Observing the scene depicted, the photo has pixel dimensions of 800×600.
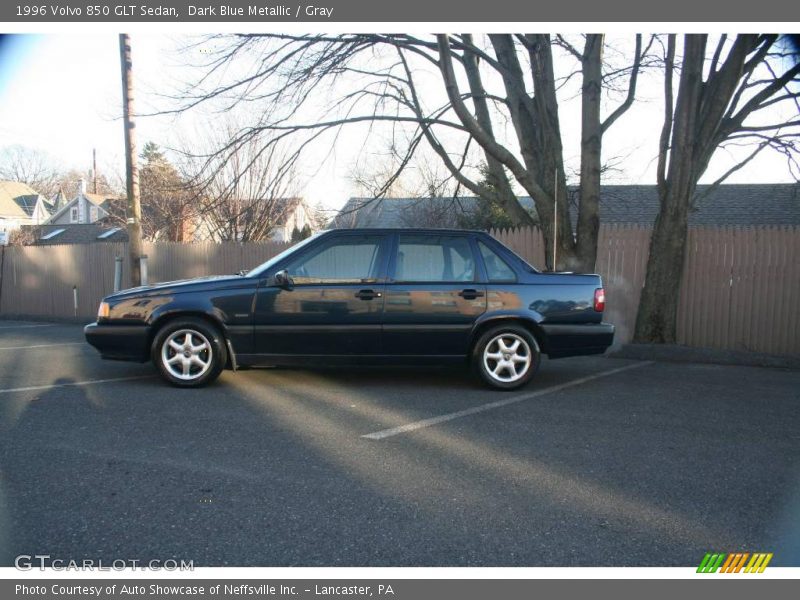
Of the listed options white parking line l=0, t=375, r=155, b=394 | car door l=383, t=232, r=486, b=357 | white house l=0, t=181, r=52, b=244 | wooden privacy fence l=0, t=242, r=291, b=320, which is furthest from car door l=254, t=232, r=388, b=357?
white house l=0, t=181, r=52, b=244

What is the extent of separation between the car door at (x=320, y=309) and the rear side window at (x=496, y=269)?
3.60 ft

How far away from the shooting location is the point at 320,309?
20.1 feet

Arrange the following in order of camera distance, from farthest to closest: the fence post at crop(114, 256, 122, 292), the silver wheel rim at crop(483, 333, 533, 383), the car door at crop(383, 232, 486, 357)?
the fence post at crop(114, 256, 122, 292)
the silver wheel rim at crop(483, 333, 533, 383)
the car door at crop(383, 232, 486, 357)

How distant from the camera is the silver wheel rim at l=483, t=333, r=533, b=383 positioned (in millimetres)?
6301

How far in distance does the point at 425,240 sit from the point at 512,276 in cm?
100

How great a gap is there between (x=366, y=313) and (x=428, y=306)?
0.64m

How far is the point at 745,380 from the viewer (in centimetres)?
722

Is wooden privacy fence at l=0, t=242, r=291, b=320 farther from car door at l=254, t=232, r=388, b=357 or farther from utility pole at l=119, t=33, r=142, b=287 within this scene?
car door at l=254, t=232, r=388, b=357

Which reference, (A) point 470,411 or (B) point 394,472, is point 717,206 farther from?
(B) point 394,472

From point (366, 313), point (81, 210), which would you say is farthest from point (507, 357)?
point (81, 210)

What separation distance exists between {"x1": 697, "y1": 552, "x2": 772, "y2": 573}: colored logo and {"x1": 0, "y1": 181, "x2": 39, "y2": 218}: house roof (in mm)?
59304

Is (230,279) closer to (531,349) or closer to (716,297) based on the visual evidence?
(531,349)

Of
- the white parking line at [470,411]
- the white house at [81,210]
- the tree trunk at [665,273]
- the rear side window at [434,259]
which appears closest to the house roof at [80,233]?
the white house at [81,210]

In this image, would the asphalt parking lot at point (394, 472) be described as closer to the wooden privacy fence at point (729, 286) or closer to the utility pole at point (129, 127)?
the wooden privacy fence at point (729, 286)
